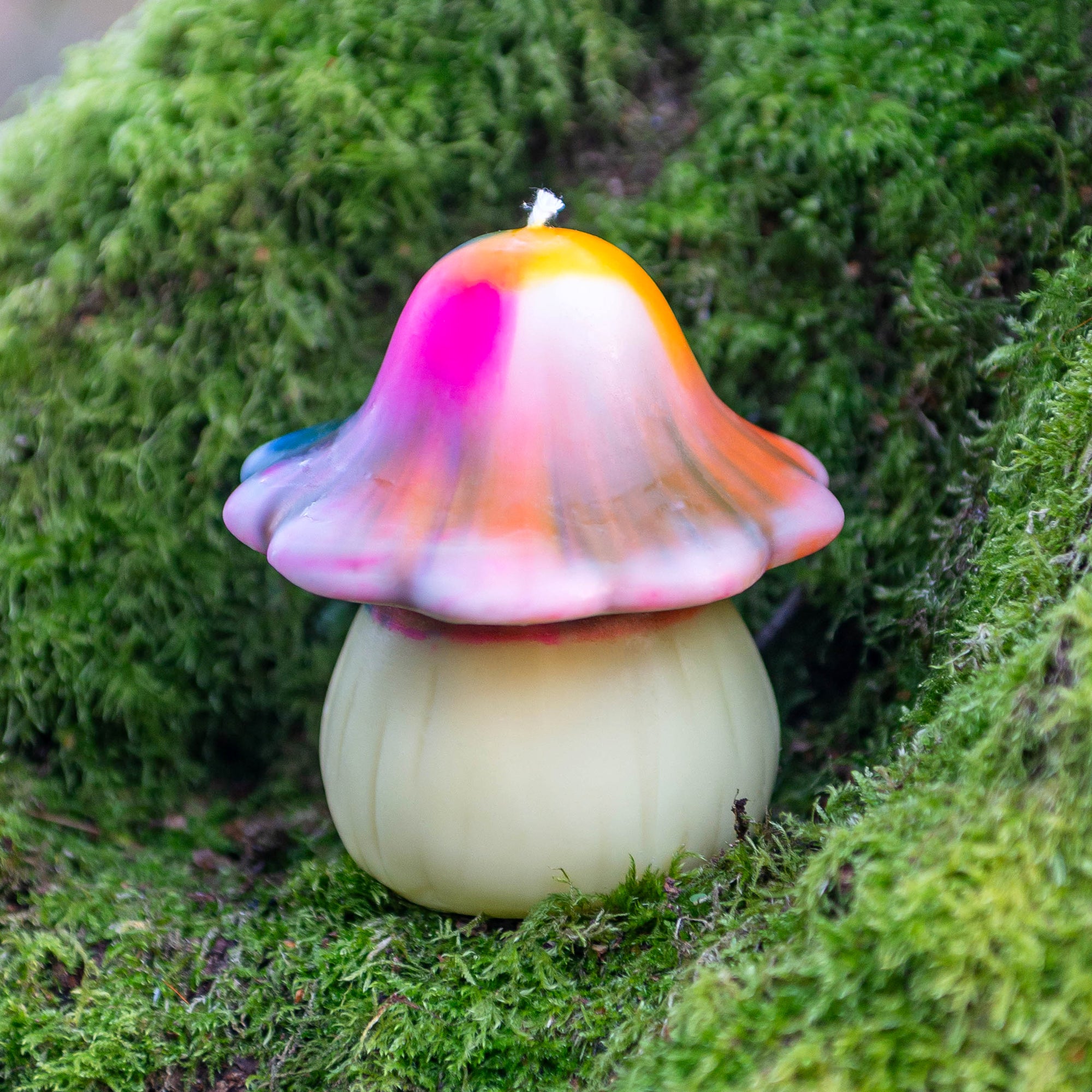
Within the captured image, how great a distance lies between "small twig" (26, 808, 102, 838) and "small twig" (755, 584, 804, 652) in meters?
0.97

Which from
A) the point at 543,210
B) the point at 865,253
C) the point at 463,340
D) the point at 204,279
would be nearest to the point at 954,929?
the point at 463,340

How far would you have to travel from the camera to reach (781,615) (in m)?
1.51

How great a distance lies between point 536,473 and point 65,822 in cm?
93

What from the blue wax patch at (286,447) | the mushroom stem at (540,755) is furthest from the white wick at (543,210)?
the mushroom stem at (540,755)

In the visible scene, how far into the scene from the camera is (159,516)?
1.57 meters

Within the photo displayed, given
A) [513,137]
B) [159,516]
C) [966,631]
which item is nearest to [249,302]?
[159,516]

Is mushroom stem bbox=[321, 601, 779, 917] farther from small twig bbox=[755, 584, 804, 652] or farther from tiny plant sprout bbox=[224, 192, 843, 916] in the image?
small twig bbox=[755, 584, 804, 652]

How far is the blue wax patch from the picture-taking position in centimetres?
120

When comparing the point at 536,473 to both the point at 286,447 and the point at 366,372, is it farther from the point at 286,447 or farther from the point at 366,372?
the point at 366,372

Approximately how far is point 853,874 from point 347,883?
2.11 feet

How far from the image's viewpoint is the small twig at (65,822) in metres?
1.47

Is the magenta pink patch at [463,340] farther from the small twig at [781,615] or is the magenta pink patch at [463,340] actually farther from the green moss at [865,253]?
the small twig at [781,615]

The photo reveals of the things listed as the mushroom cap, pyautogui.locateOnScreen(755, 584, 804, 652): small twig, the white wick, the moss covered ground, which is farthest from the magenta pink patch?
pyautogui.locateOnScreen(755, 584, 804, 652): small twig

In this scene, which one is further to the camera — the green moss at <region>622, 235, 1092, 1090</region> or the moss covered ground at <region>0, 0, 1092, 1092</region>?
the moss covered ground at <region>0, 0, 1092, 1092</region>
